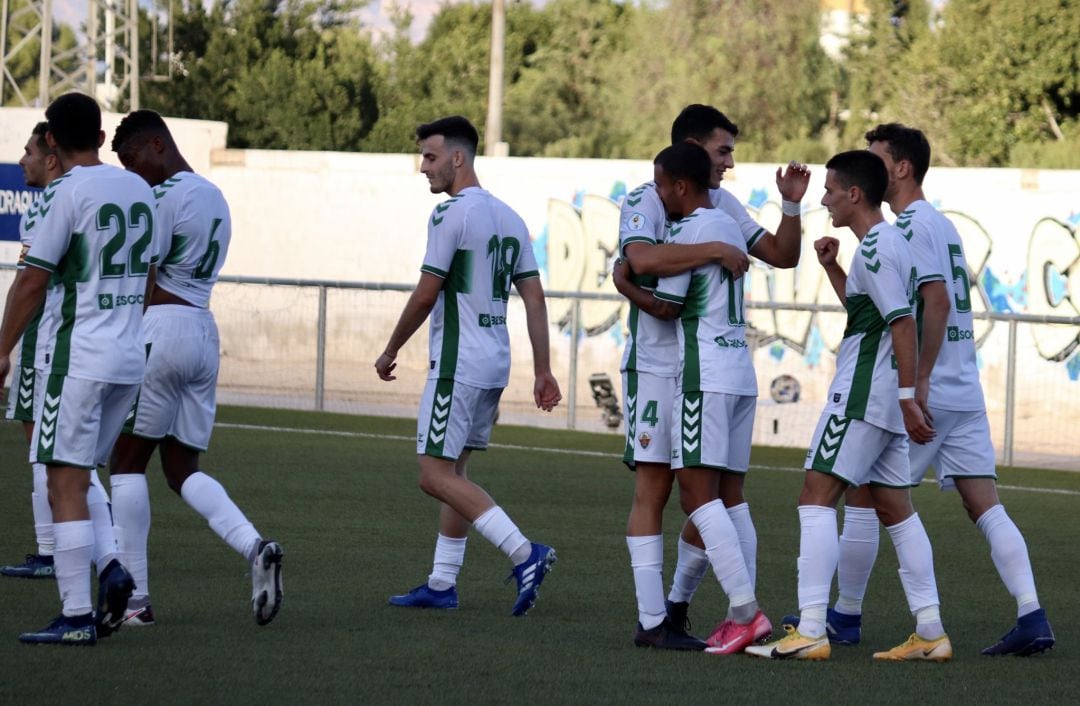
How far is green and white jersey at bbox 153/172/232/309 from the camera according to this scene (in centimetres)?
773

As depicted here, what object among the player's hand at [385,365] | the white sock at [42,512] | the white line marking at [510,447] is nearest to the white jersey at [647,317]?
the player's hand at [385,365]

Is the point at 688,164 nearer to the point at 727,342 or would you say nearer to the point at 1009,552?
the point at 727,342

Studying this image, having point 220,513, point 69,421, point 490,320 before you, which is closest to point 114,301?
point 69,421

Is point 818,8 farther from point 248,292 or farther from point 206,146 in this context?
point 248,292

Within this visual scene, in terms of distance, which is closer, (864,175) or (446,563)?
(864,175)

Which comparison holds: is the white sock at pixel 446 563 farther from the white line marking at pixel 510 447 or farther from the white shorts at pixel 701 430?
the white line marking at pixel 510 447

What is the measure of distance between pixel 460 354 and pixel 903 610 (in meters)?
2.50

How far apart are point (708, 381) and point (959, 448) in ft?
4.08

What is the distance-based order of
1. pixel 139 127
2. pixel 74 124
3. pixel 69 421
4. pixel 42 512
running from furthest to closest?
1. pixel 42 512
2. pixel 139 127
3. pixel 74 124
4. pixel 69 421

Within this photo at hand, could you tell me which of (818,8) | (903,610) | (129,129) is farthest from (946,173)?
(818,8)

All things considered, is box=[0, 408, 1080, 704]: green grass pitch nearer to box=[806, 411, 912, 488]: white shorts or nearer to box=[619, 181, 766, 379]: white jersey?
box=[806, 411, 912, 488]: white shorts

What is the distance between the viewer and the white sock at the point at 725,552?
721 centimetres

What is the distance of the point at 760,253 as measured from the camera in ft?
25.9

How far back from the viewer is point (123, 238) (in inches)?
276
